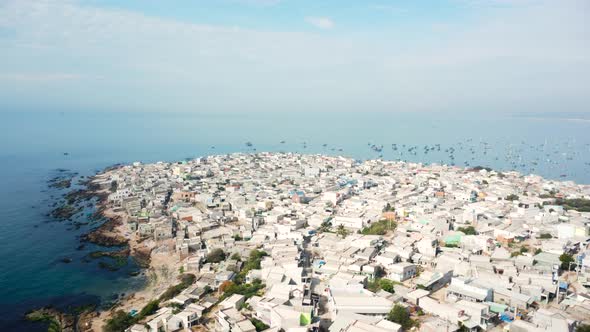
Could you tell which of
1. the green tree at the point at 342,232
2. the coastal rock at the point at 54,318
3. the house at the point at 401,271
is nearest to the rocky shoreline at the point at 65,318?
the coastal rock at the point at 54,318

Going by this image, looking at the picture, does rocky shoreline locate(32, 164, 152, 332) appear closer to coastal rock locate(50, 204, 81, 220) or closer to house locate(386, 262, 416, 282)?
coastal rock locate(50, 204, 81, 220)

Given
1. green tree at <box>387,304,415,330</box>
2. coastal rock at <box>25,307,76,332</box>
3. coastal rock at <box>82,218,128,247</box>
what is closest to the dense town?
green tree at <box>387,304,415,330</box>

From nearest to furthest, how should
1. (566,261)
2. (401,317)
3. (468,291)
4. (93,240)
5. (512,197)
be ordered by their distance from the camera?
1. (401,317)
2. (468,291)
3. (566,261)
4. (93,240)
5. (512,197)

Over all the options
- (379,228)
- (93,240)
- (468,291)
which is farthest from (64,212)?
(468,291)

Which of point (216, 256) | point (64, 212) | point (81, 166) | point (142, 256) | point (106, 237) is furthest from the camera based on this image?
point (81, 166)

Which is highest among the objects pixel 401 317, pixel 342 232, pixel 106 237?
pixel 401 317

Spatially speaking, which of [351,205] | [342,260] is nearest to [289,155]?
[351,205]

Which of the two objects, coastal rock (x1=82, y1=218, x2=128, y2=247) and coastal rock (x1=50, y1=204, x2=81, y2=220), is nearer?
coastal rock (x1=82, y1=218, x2=128, y2=247)

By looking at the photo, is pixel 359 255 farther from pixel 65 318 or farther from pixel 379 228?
pixel 65 318
